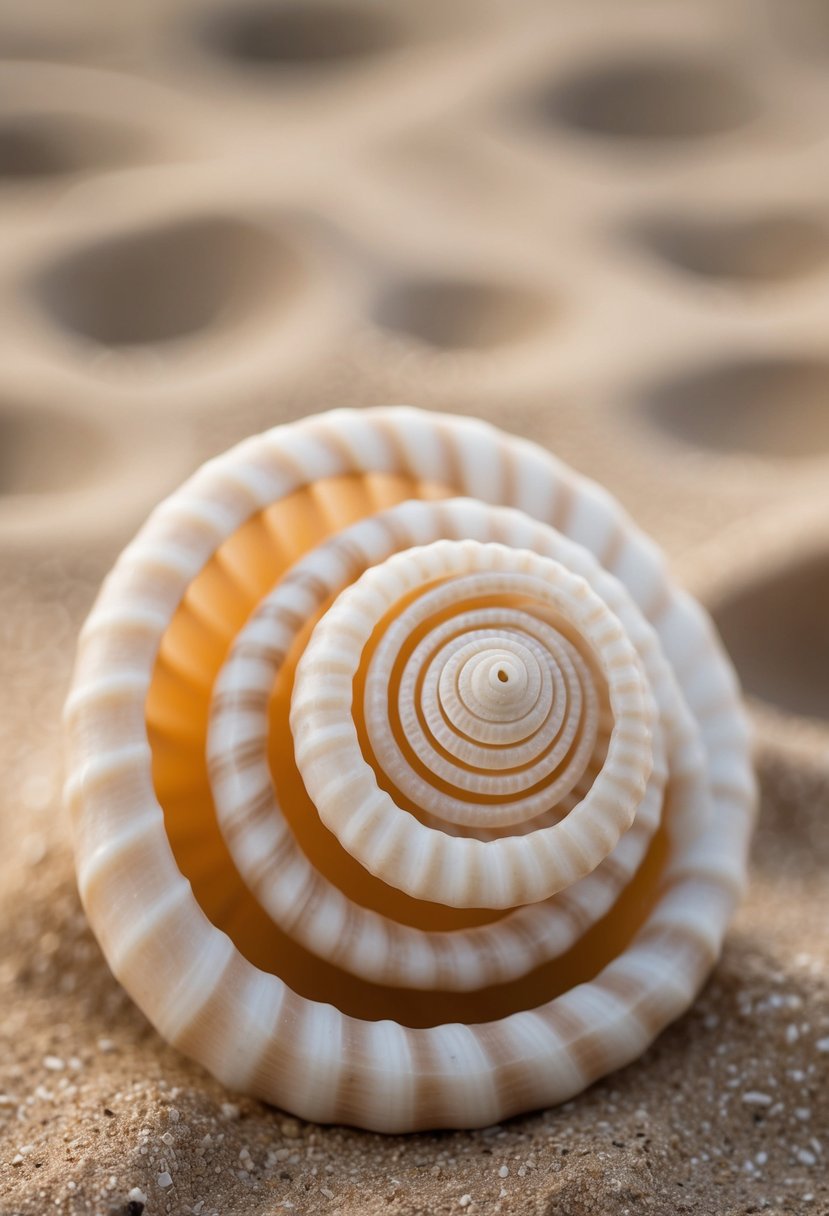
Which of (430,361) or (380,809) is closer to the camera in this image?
(380,809)

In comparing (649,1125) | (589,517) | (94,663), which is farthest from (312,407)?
(649,1125)

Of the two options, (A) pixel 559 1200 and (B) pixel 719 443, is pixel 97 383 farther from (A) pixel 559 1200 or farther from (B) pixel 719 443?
(A) pixel 559 1200

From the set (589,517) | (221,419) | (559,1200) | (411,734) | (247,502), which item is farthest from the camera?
(221,419)

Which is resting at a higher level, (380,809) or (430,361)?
(380,809)

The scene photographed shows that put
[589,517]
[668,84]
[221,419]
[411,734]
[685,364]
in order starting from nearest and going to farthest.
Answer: [411,734] → [589,517] → [221,419] → [685,364] → [668,84]
